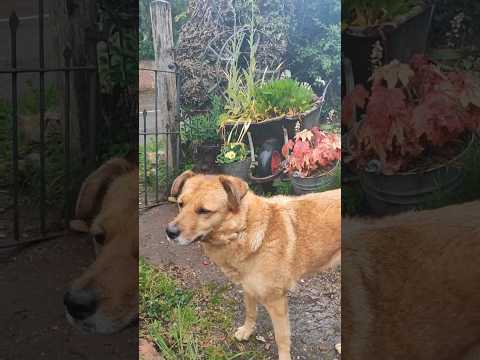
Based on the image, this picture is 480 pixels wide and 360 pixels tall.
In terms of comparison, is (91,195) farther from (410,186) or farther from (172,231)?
(410,186)

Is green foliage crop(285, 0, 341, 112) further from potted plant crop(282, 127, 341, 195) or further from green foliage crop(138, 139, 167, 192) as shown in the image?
green foliage crop(138, 139, 167, 192)

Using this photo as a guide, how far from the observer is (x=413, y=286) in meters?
4.09

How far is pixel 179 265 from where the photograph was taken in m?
4.35

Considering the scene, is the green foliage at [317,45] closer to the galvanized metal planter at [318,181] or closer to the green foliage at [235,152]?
the galvanized metal planter at [318,181]

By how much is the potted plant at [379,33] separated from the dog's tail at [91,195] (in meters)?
1.83

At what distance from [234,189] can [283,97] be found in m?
0.67

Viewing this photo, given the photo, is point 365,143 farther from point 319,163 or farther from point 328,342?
point 328,342

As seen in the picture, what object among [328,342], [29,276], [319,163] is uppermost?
[319,163]

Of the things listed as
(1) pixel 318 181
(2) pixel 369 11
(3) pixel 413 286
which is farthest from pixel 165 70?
(3) pixel 413 286

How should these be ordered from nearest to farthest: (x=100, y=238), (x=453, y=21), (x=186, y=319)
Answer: (x=453, y=21) < (x=186, y=319) < (x=100, y=238)

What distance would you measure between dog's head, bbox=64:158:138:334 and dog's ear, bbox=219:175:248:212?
66 centimetres

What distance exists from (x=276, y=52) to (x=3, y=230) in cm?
231

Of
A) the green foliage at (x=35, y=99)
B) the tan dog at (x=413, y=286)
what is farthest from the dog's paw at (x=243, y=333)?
the green foliage at (x=35, y=99)

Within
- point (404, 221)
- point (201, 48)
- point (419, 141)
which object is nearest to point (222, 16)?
point (201, 48)
